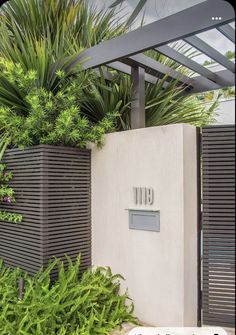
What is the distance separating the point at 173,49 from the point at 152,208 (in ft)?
3.49

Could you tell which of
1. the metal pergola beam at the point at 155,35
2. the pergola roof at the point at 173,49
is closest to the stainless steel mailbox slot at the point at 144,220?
the pergola roof at the point at 173,49

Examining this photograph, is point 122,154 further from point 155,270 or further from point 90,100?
point 155,270

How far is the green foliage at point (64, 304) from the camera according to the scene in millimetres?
1987

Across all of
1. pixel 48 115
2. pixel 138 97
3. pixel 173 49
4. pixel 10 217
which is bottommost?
pixel 10 217

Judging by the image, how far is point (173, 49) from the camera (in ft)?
6.61

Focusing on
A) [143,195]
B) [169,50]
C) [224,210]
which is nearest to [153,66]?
[169,50]

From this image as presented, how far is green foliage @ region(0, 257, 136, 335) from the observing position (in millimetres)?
1987

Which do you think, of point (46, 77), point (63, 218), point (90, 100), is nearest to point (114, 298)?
point (63, 218)

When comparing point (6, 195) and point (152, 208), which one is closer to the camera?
point (152, 208)

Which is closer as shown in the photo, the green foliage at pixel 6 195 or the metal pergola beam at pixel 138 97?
the metal pergola beam at pixel 138 97

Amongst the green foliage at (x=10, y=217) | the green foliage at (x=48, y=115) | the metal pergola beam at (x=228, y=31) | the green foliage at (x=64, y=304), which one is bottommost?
the green foliage at (x=64, y=304)

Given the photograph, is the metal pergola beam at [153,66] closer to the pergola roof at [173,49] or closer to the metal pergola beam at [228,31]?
the pergola roof at [173,49]

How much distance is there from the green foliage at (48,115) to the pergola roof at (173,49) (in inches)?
10.3

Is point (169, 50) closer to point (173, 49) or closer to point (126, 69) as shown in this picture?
point (173, 49)
